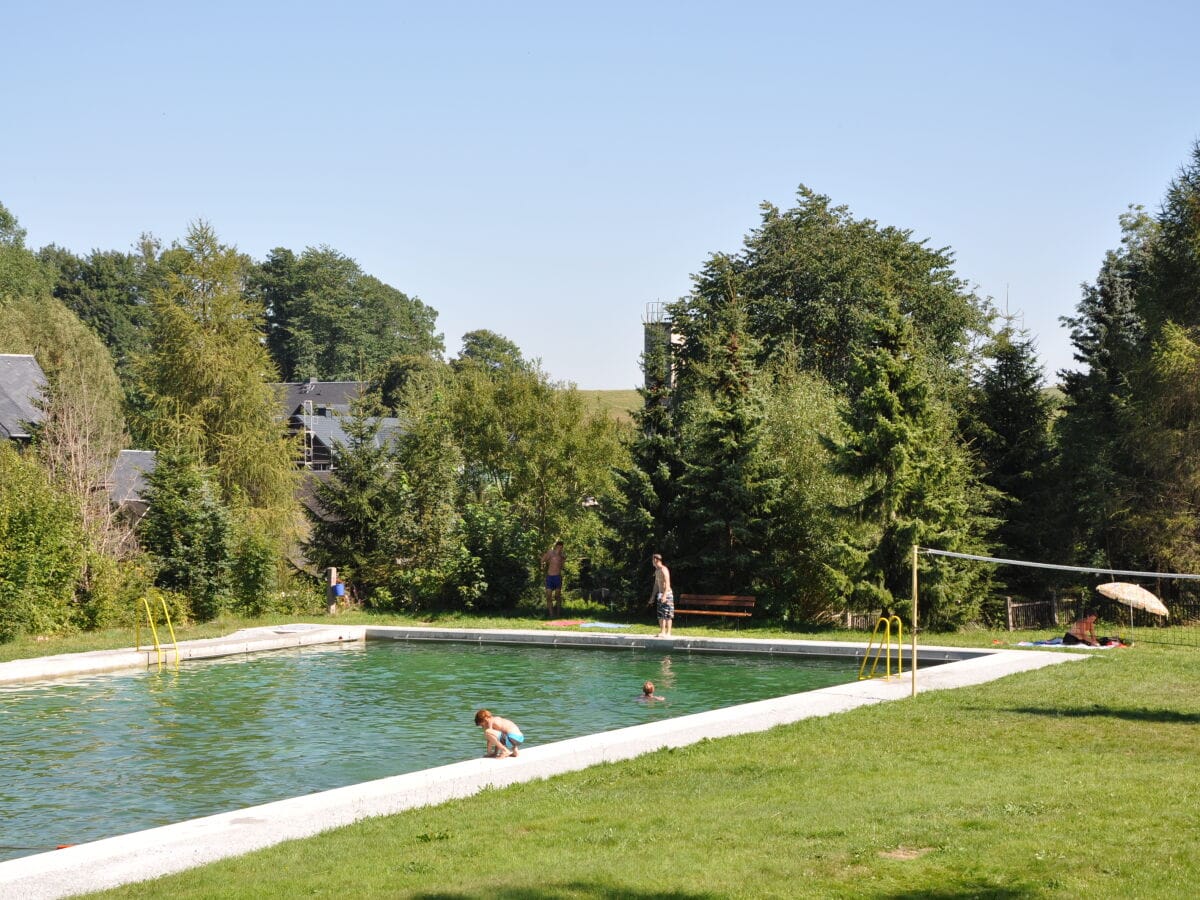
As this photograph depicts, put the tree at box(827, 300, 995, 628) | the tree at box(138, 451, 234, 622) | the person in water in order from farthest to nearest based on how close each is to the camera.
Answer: the tree at box(138, 451, 234, 622) < the tree at box(827, 300, 995, 628) < the person in water

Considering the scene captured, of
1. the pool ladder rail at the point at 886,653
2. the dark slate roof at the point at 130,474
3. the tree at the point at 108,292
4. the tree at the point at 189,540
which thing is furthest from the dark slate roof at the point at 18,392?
the tree at the point at 108,292

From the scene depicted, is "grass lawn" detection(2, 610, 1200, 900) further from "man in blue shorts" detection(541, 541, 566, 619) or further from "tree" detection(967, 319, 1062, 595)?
"tree" detection(967, 319, 1062, 595)

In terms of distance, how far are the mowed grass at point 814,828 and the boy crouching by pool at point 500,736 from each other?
166 centimetres

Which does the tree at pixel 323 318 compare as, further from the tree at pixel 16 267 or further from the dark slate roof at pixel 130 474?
the dark slate roof at pixel 130 474

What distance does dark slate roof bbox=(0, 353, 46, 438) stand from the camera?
121 ft

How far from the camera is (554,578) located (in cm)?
2847

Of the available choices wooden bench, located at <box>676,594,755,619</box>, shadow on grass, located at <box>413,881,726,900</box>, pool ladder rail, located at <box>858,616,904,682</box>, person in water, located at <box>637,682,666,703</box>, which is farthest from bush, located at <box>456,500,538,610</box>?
shadow on grass, located at <box>413,881,726,900</box>

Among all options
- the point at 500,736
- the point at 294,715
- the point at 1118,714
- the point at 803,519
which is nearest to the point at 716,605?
the point at 803,519

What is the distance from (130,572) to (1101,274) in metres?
40.9

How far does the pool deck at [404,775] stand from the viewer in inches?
346

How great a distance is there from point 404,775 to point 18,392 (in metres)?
34.2

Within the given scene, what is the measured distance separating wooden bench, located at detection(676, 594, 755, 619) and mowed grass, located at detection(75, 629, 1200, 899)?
1361 cm

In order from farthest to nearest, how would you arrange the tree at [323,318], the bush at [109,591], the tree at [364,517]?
the tree at [323,318] → the tree at [364,517] → the bush at [109,591]

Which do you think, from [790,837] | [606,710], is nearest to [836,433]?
[606,710]
